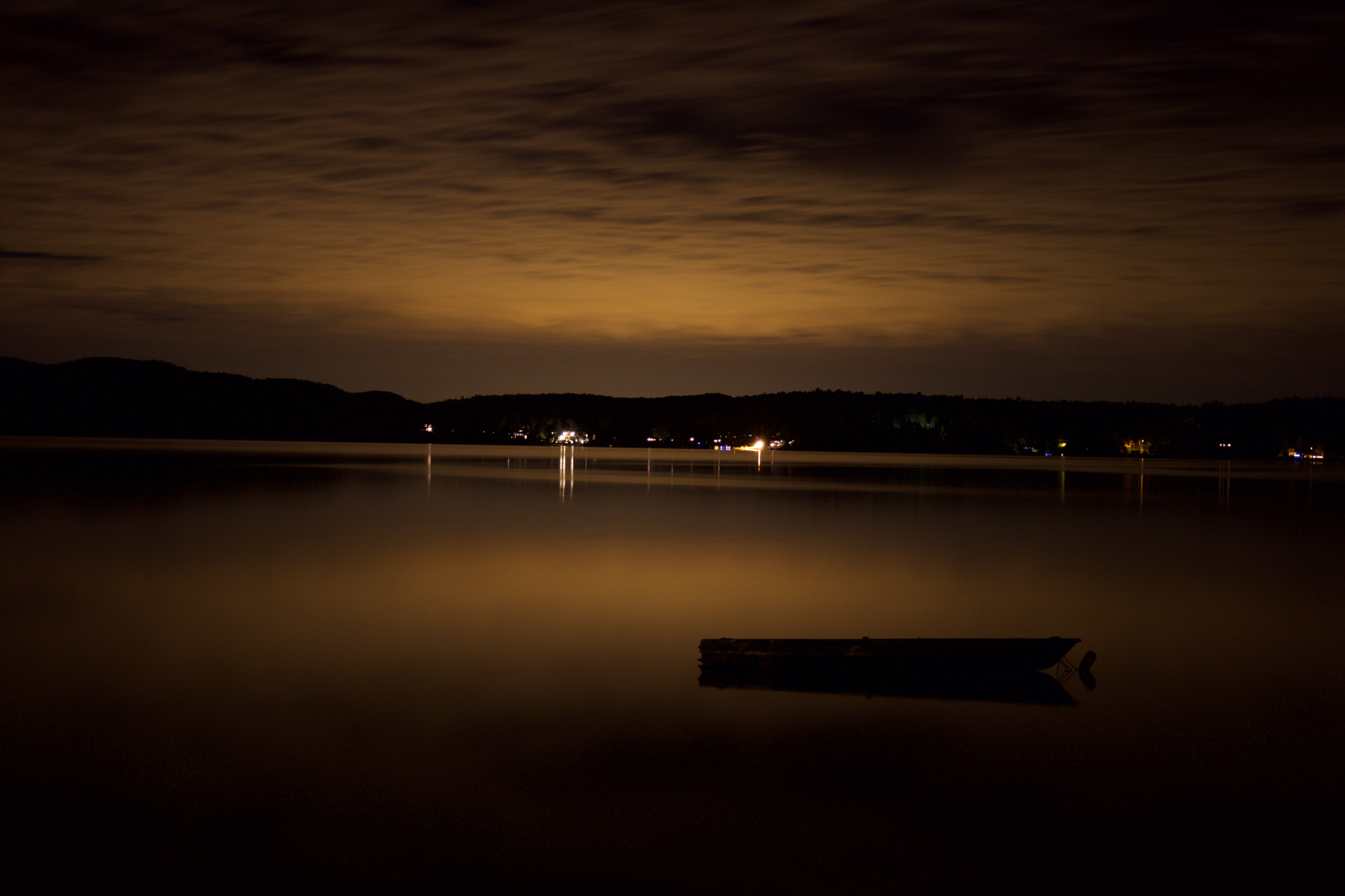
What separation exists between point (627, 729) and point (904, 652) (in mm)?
2745

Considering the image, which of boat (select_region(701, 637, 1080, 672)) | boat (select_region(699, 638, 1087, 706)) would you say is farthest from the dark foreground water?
boat (select_region(701, 637, 1080, 672))

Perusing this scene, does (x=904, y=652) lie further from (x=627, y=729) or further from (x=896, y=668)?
(x=627, y=729)

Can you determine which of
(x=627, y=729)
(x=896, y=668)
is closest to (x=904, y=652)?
(x=896, y=668)

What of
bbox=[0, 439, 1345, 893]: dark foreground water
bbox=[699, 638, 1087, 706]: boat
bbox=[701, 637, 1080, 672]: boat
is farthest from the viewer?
bbox=[701, 637, 1080, 672]: boat

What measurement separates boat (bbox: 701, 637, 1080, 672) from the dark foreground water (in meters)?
0.44

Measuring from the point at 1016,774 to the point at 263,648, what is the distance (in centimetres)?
788

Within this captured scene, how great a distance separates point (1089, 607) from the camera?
15.3 m

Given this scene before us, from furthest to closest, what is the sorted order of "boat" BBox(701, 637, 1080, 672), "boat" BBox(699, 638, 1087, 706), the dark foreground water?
1. "boat" BBox(701, 637, 1080, 672)
2. "boat" BBox(699, 638, 1087, 706)
3. the dark foreground water

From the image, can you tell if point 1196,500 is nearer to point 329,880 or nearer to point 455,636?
point 455,636

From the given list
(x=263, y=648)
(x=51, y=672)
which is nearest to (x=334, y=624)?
(x=263, y=648)

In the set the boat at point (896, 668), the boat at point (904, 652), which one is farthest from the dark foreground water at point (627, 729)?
the boat at point (904, 652)

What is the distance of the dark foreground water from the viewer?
6.05 m

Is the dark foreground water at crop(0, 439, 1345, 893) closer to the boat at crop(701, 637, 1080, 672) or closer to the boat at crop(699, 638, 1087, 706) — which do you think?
the boat at crop(699, 638, 1087, 706)

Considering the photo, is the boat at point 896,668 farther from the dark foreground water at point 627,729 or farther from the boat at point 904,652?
the dark foreground water at point 627,729
